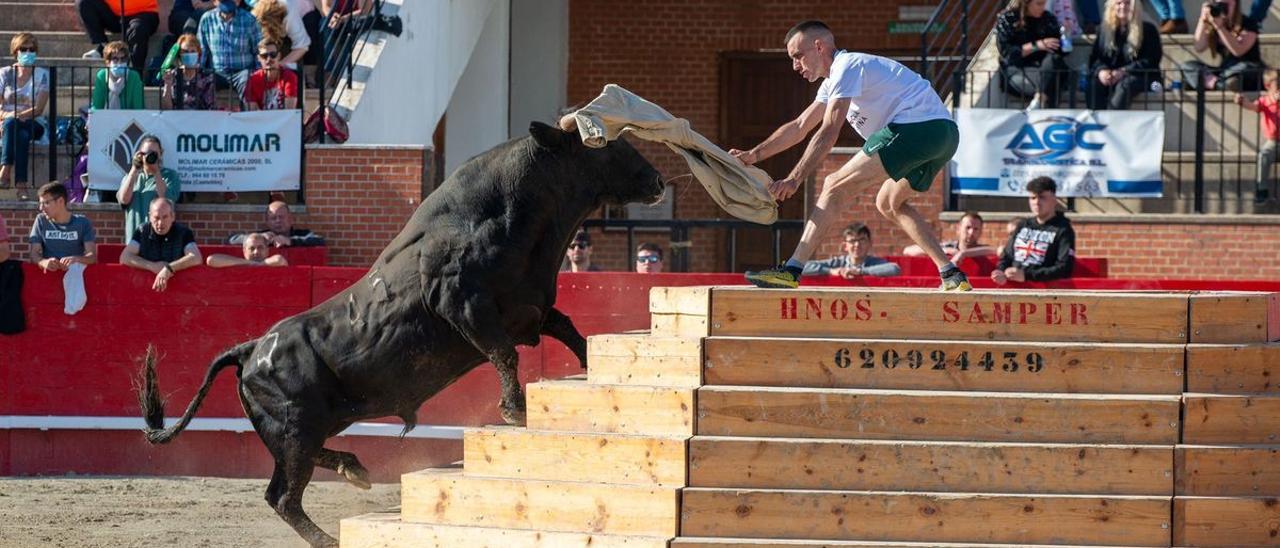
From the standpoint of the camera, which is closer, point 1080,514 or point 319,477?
point 1080,514

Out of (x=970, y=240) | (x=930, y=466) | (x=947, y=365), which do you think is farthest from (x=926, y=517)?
(x=970, y=240)

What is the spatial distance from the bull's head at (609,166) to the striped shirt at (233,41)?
7.29 metres

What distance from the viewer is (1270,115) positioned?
15.8 meters

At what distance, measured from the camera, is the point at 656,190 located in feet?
31.9

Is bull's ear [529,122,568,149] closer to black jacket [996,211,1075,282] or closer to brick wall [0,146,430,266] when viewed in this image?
black jacket [996,211,1075,282]

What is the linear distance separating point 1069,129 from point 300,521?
322 inches

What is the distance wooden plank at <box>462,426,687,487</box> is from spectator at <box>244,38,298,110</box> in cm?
787

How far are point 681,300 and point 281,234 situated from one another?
6842 millimetres

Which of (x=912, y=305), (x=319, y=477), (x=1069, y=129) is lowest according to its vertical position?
(x=319, y=477)

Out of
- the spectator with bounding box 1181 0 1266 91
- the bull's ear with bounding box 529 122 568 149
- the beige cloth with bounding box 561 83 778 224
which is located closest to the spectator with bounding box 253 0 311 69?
the bull's ear with bounding box 529 122 568 149

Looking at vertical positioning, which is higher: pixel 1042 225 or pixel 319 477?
pixel 1042 225

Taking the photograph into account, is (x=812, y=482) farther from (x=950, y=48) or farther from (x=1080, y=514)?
(x=950, y=48)

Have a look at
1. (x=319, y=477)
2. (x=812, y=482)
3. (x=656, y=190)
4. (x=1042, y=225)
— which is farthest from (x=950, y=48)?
(x=812, y=482)

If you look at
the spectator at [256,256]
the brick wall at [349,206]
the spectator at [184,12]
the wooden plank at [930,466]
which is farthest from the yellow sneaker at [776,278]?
the spectator at [184,12]
